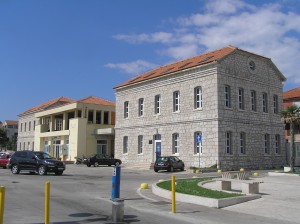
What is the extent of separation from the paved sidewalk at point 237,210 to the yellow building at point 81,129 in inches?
1348

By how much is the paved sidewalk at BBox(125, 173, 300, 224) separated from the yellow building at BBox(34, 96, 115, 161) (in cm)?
3423

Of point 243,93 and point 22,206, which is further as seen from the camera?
point 243,93

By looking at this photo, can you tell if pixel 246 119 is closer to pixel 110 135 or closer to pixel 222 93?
pixel 222 93

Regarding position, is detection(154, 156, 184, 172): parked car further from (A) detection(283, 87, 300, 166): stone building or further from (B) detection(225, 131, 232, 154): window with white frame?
(A) detection(283, 87, 300, 166): stone building

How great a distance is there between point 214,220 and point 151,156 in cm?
2885

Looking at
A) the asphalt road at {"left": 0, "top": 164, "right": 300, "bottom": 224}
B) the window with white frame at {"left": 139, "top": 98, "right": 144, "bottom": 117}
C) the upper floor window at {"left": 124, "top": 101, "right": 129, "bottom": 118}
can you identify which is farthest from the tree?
the asphalt road at {"left": 0, "top": 164, "right": 300, "bottom": 224}

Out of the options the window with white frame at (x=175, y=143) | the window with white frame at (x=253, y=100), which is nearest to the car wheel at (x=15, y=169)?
the window with white frame at (x=175, y=143)

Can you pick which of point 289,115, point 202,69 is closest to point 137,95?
point 202,69

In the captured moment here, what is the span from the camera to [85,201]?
13.2m

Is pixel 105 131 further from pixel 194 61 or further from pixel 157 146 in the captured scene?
pixel 194 61

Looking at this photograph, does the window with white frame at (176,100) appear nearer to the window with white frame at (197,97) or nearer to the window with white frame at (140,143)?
the window with white frame at (197,97)

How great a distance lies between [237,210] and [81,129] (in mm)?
39581

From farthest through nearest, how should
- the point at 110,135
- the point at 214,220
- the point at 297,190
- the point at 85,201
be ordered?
the point at 110,135
the point at 297,190
the point at 85,201
the point at 214,220

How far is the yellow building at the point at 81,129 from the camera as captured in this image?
50.1 metres
